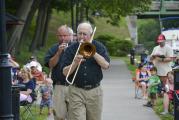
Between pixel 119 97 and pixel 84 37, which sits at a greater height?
pixel 84 37

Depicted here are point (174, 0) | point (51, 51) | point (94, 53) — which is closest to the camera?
point (94, 53)

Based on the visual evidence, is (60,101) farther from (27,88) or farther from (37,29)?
(37,29)

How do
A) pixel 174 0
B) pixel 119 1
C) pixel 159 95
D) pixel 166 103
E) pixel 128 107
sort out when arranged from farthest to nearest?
pixel 174 0 → pixel 119 1 → pixel 159 95 → pixel 128 107 → pixel 166 103

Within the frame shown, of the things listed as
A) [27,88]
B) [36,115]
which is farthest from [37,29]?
[27,88]

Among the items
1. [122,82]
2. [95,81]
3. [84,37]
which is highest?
[84,37]

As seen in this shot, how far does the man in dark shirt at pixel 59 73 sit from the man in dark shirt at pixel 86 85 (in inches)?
37.0

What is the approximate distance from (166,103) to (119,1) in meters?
20.4

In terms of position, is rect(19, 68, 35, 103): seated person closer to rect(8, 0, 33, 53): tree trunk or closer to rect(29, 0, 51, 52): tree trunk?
rect(8, 0, 33, 53): tree trunk

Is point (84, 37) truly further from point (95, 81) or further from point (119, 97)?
point (119, 97)

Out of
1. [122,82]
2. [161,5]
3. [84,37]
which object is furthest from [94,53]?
[161,5]

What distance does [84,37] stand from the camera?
9.11 meters

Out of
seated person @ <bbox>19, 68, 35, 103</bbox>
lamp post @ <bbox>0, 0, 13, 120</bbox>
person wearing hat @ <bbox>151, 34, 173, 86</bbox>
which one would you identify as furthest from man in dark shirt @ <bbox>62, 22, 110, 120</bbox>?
person wearing hat @ <bbox>151, 34, 173, 86</bbox>

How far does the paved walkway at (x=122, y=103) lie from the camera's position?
49.6 feet

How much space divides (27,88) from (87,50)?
5532 mm
